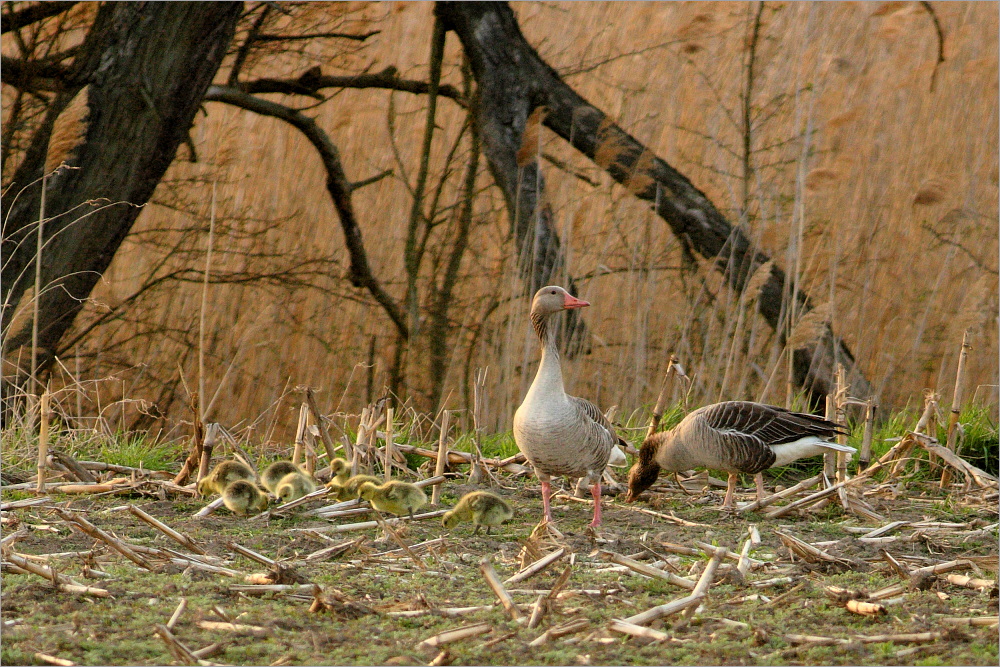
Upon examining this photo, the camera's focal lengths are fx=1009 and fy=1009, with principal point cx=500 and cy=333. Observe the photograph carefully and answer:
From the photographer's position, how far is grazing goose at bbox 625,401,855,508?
451 cm

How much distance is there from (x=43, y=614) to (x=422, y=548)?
128 centimetres

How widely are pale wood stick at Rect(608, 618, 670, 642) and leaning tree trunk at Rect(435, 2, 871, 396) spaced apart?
164 inches

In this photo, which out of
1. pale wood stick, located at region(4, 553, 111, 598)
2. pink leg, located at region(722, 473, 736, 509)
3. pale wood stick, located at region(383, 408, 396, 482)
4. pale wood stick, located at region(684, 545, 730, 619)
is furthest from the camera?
pale wood stick, located at region(383, 408, 396, 482)

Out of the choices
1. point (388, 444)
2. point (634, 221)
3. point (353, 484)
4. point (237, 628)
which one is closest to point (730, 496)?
point (388, 444)

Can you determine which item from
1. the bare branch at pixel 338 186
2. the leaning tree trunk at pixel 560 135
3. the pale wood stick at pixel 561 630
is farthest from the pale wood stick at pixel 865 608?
the bare branch at pixel 338 186

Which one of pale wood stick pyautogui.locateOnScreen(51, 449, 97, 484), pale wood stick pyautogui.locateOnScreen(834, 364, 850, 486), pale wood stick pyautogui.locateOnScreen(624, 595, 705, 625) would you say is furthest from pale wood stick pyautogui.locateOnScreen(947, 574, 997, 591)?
pale wood stick pyautogui.locateOnScreen(51, 449, 97, 484)

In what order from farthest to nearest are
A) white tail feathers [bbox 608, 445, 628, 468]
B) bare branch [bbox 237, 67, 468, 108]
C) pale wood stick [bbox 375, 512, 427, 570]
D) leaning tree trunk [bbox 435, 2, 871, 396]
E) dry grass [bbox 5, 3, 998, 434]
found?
bare branch [bbox 237, 67, 468, 108] → dry grass [bbox 5, 3, 998, 434] → leaning tree trunk [bbox 435, 2, 871, 396] → white tail feathers [bbox 608, 445, 628, 468] → pale wood stick [bbox 375, 512, 427, 570]

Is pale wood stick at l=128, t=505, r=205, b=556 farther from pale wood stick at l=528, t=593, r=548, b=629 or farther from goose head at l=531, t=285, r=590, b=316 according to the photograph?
goose head at l=531, t=285, r=590, b=316

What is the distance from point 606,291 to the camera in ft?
24.7

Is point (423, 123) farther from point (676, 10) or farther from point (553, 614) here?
point (553, 614)

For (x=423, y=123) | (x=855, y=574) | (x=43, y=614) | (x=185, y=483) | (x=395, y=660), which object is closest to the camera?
(x=395, y=660)

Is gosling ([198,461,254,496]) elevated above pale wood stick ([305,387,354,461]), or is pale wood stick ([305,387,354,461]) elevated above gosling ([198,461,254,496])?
pale wood stick ([305,387,354,461])

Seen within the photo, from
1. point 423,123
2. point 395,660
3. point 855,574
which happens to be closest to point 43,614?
point 395,660

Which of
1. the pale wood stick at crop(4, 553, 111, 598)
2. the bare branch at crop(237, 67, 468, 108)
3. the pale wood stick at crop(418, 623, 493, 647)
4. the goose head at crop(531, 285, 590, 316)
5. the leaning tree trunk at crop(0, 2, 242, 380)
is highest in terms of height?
the bare branch at crop(237, 67, 468, 108)
